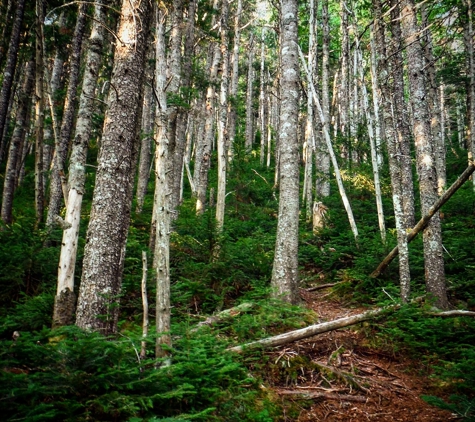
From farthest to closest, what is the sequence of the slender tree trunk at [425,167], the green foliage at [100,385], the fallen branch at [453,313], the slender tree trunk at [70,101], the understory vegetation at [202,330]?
the slender tree trunk at [70,101], the slender tree trunk at [425,167], the fallen branch at [453,313], the understory vegetation at [202,330], the green foliage at [100,385]

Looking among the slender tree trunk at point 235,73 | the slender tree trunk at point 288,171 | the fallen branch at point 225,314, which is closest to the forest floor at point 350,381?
the fallen branch at point 225,314

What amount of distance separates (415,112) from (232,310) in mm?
→ 5412

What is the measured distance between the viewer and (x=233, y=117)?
2319 centimetres

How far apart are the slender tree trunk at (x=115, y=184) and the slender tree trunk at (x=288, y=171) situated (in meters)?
2.74

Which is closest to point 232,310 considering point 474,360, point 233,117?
point 474,360

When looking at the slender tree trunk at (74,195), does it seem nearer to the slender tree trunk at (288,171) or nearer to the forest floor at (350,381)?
the forest floor at (350,381)

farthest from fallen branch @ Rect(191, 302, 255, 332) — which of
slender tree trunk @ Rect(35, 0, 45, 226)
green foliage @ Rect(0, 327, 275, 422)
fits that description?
slender tree trunk @ Rect(35, 0, 45, 226)

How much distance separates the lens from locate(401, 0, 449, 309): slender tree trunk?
590cm

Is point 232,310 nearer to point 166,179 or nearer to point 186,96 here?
point 166,179

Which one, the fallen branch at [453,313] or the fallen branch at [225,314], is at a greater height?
the fallen branch at [453,313]

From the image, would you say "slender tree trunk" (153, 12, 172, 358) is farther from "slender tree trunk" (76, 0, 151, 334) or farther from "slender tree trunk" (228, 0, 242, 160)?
"slender tree trunk" (228, 0, 242, 160)

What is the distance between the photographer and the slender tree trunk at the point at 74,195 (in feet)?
15.9

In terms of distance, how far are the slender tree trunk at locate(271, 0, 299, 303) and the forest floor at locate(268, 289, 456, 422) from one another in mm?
1246

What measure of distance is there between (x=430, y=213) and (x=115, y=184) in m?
5.45
